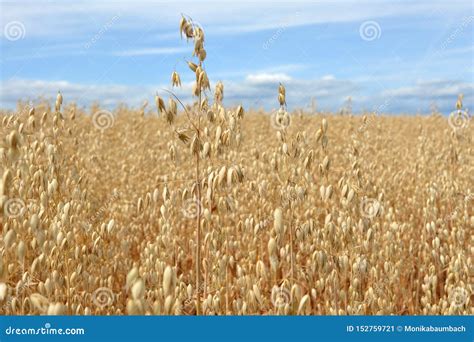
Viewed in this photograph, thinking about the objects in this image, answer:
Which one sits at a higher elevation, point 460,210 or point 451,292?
point 460,210

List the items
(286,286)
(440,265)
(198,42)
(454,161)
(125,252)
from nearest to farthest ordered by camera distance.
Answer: (286,286) < (198,42) < (125,252) < (440,265) < (454,161)

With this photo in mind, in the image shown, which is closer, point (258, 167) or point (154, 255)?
point (154, 255)

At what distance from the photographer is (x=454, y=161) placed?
7484mm

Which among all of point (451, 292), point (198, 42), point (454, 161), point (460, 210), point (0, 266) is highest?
point (454, 161)

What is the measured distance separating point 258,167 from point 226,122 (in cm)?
333

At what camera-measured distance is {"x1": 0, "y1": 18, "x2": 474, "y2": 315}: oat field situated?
2.37 m

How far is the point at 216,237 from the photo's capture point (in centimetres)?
319

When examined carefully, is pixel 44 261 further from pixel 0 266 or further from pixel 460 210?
pixel 460 210

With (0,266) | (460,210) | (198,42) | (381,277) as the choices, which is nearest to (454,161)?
(460,210)

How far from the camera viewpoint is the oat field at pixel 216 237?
2369 millimetres

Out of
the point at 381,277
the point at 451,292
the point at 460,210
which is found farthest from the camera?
the point at 460,210

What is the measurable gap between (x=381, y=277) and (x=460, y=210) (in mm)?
2282

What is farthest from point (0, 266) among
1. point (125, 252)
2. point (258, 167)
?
point (258, 167)

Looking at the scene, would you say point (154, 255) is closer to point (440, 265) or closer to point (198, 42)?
point (198, 42)
